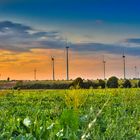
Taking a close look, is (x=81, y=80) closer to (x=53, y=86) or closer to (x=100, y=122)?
(x=53, y=86)

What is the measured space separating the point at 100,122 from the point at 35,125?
1691 millimetres

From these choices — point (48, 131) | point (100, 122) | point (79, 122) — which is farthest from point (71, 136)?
point (100, 122)

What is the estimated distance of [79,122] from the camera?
223 inches

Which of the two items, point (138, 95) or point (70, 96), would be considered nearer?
point (70, 96)

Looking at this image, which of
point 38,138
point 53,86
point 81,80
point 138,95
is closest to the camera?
point 38,138

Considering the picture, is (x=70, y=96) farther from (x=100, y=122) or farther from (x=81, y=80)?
(x=81, y=80)

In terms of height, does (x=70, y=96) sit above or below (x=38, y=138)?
above

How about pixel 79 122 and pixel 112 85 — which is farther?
pixel 112 85

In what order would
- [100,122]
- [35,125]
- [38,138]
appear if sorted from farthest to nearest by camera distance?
[100,122] < [35,125] < [38,138]

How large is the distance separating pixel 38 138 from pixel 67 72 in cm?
8010

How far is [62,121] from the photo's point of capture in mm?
5324

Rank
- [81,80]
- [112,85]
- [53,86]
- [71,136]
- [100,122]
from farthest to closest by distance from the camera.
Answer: [53,86] → [81,80] → [112,85] → [100,122] → [71,136]

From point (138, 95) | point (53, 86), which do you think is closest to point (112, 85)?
point (53, 86)

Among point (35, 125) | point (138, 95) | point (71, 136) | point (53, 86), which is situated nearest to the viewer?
point (71, 136)
